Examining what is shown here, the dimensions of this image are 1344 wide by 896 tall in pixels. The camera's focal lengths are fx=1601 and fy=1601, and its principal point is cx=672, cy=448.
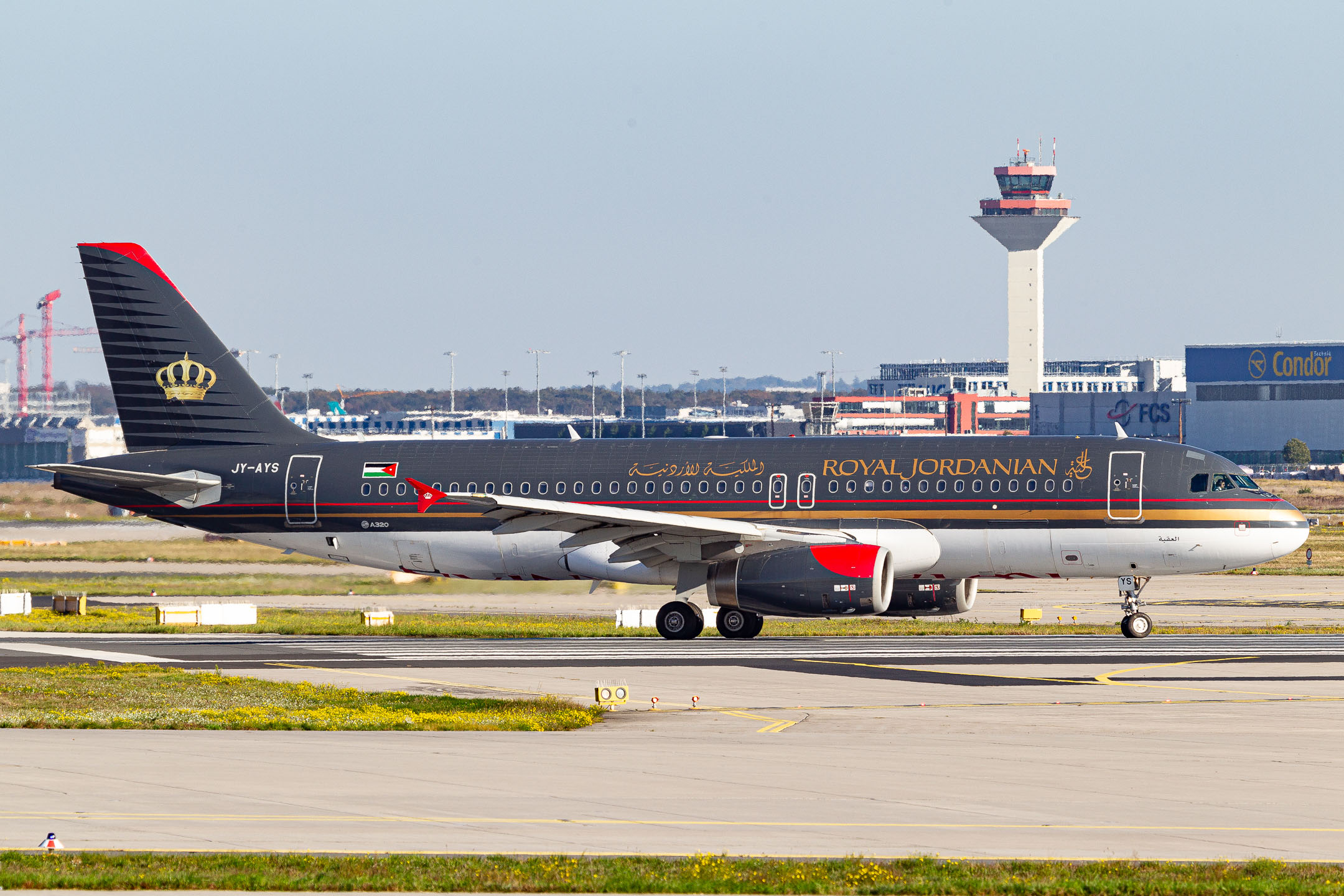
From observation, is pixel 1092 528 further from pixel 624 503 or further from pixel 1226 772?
pixel 1226 772

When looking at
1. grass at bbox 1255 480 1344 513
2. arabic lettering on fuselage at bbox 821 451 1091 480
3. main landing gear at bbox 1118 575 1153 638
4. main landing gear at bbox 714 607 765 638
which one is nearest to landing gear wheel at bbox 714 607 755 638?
main landing gear at bbox 714 607 765 638

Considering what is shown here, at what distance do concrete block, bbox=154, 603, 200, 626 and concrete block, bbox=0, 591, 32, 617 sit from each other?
477 centimetres

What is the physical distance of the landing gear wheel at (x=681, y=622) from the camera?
4194 centimetres

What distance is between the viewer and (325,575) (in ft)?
177

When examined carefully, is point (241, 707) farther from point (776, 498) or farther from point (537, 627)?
point (537, 627)

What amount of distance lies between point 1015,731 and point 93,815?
13.5 metres

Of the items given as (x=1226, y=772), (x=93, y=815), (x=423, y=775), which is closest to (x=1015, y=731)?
(x=1226, y=772)

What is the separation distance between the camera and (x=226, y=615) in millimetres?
47688

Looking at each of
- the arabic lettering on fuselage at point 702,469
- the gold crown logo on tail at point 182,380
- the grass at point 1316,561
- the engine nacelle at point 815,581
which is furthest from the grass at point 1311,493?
the gold crown logo on tail at point 182,380

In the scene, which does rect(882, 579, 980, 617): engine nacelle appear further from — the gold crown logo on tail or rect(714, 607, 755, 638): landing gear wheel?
the gold crown logo on tail

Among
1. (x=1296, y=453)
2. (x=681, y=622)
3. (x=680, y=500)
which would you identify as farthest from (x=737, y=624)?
(x=1296, y=453)

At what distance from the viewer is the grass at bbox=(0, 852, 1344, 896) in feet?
47.4

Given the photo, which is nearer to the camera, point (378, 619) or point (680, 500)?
point (680, 500)

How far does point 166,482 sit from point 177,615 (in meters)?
4.83
